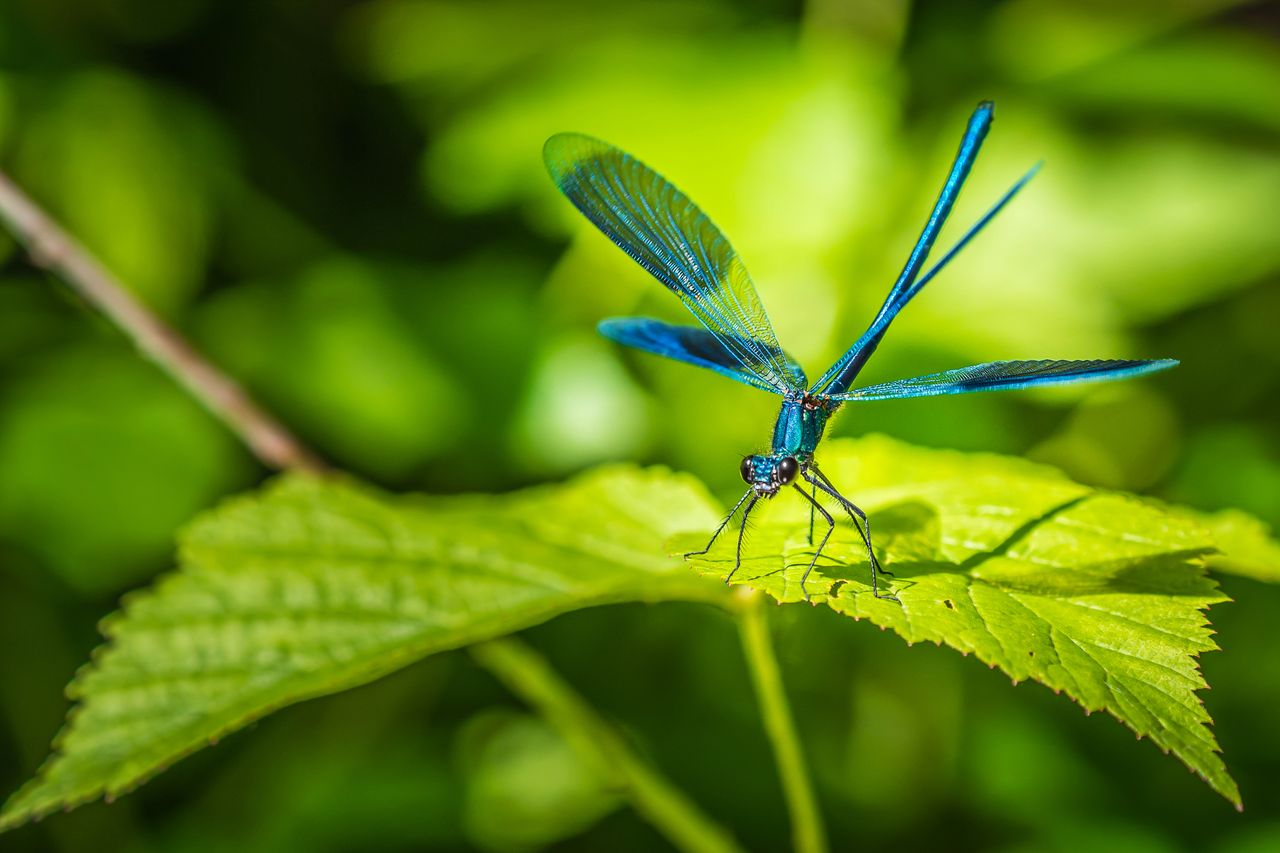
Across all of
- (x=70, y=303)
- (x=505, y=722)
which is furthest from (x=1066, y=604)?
(x=70, y=303)

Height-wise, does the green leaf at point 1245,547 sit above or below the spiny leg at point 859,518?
above

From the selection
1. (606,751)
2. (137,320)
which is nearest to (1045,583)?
(606,751)

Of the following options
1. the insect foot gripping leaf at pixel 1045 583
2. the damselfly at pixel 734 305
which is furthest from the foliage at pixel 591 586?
the damselfly at pixel 734 305

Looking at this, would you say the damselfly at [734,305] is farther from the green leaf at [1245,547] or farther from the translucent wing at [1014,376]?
the green leaf at [1245,547]

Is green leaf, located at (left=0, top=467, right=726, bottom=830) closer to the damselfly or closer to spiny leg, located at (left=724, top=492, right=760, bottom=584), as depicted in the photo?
spiny leg, located at (left=724, top=492, right=760, bottom=584)

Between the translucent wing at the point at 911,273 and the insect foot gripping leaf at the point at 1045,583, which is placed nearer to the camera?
the insect foot gripping leaf at the point at 1045,583

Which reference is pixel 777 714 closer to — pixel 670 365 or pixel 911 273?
pixel 911 273

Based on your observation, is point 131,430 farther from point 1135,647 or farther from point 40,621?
point 1135,647
